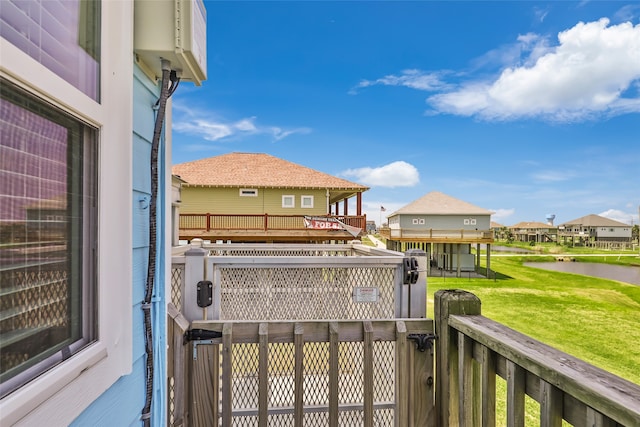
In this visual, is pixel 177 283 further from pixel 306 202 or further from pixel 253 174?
pixel 253 174

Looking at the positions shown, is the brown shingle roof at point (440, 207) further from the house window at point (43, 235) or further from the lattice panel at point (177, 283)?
the house window at point (43, 235)

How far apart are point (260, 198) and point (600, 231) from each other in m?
68.8

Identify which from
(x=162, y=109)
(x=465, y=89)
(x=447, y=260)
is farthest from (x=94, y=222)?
(x=465, y=89)

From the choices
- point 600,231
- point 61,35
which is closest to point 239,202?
point 61,35

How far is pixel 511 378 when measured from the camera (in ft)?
4.02

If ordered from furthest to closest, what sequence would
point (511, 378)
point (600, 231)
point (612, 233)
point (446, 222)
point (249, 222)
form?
point (600, 231)
point (612, 233)
point (446, 222)
point (249, 222)
point (511, 378)

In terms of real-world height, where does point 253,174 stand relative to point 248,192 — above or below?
above

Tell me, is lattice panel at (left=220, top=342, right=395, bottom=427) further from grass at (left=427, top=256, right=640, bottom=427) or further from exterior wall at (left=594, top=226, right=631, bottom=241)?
exterior wall at (left=594, top=226, right=631, bottom=241)

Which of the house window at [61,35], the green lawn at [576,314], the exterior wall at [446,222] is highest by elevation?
the house window at [61,35]

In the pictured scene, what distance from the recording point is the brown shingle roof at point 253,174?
49.4 ft

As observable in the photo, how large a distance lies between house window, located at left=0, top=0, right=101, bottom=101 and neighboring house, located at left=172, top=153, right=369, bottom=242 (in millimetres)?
11844

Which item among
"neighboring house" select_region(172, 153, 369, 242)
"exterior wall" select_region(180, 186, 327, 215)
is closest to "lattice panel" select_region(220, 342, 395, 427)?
"neighboring house" select_region(172, 153, 369, 242)

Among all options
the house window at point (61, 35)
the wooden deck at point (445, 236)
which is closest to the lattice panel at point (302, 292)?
the house window at point (61, 35)

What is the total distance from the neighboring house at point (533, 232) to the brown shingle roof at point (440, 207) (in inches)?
1596
